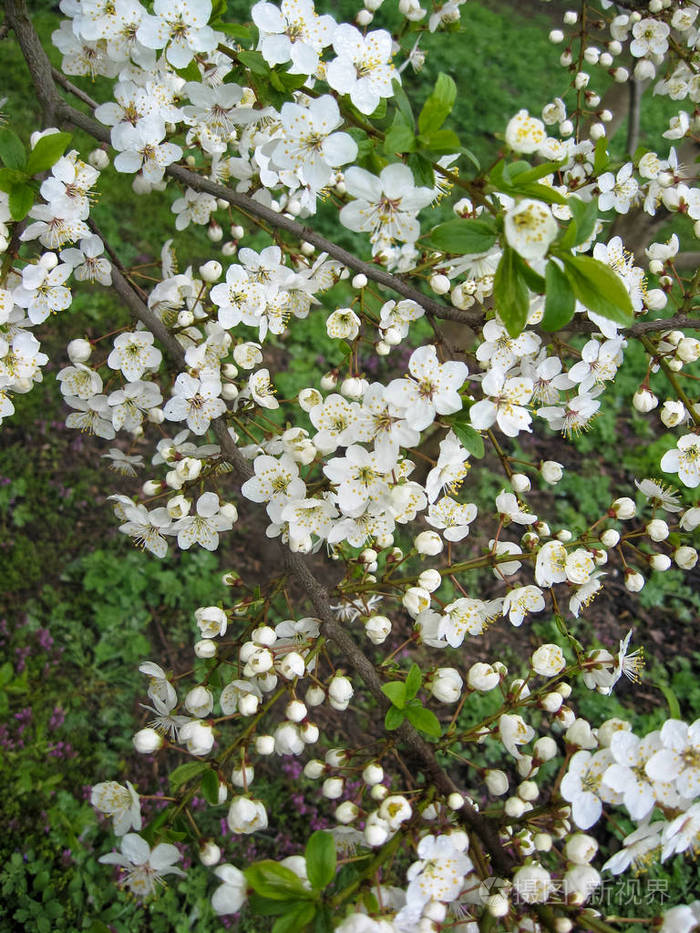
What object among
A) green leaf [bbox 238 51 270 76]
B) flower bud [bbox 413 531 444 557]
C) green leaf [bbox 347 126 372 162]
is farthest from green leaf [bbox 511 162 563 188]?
flower bud [bbox 413 531 444 557]

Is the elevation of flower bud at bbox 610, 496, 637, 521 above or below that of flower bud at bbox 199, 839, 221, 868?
above

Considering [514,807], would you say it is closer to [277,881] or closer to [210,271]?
[277,881]

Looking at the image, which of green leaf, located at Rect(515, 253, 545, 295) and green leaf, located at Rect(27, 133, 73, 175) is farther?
green leaf, located at Rect(27, 133, 73, 175)

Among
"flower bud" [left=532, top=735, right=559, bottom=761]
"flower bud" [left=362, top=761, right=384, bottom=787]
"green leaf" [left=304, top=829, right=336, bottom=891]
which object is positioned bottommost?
"flower bud" [left=362, top=761, right=384, bottom=787]

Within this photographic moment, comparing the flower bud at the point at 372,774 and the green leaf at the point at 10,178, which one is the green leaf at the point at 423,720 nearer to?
the flower bud at the point at 372,774

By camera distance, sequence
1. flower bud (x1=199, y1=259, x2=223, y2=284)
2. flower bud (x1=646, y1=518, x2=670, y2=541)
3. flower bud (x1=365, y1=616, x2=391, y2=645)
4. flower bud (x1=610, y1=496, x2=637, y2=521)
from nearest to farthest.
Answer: flower bud (x1=365, y1=616, x2=391, y2=645)
flower bud (x1=646, y1=518, x2=670, y2=541)
flower bud (x1=610, y1=496, x2=637, y2=521)
flower bud (x1=199, y1=259, x2=223, y2=284)

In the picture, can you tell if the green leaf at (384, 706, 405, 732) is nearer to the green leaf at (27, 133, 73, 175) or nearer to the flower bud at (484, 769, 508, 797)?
the flower bud at (484, 769, 508, 797)

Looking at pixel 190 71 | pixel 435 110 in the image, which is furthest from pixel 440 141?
pixel 190 71

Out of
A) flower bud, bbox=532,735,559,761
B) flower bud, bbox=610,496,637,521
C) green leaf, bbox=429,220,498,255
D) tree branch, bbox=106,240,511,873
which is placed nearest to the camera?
green leaf, bbox=429,220,498,255
